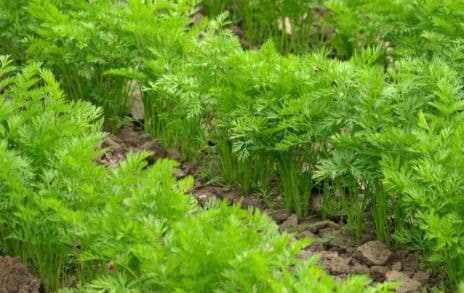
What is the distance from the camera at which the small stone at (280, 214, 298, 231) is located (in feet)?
14.9

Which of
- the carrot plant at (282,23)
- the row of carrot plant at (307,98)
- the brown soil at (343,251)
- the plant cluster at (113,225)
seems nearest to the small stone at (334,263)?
the brown soil at (343,251)

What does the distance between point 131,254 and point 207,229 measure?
0.92 ft

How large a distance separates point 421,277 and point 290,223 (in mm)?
746

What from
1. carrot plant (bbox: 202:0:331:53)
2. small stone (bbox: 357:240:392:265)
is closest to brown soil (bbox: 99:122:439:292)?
small stone (bbox: 357:240:392:265)

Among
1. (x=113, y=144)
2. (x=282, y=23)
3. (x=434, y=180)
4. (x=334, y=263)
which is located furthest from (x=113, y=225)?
(x=282, y=23)

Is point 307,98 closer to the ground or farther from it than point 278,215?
farther from it

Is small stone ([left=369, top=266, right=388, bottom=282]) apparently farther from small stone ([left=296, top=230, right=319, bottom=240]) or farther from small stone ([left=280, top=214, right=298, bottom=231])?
small stone ([left=280, top=214, right=298, bottom=231])

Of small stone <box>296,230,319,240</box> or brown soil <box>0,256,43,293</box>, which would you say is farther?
small stone <box>296,230,319,240</box>

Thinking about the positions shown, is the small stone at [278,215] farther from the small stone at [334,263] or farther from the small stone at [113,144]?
the small stone at [113,144]

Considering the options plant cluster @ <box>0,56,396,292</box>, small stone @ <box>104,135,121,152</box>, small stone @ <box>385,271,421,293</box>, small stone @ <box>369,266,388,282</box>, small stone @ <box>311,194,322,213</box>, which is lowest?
small stone @ <box>369,266,388,282</box>

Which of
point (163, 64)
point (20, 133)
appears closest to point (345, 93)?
point (163, 64)

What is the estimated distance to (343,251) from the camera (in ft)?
14.2

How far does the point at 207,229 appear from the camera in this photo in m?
3.34

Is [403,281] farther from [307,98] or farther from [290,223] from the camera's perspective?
[307,98]
